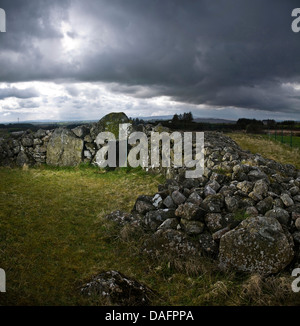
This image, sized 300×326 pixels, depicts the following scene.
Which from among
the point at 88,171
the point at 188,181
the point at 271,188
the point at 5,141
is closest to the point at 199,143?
the point at 188,181

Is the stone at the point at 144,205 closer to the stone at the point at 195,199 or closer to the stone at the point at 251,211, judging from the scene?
the stone at the point at 195,199

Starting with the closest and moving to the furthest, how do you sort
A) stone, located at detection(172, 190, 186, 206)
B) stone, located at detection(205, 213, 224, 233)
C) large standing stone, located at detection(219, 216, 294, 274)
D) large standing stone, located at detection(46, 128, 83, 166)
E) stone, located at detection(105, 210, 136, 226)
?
1. large standing stone, located at detection(219, 216, 294, 274)
2. stone, located at detection(205, 213, 224, 233)
3. stone, located at detection(172, 190, 186, 206)
4. stone, located at detection(105, 210, 136, 226)
5. large standing stone, located at detection(46, 128, 83, 166)

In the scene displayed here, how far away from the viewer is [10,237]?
6.79 meters

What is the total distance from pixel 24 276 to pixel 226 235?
4555 mm

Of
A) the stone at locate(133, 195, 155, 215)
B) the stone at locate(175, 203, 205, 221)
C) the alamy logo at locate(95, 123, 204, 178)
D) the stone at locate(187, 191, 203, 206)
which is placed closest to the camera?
the stone at locate(175, 203, 205, 221)

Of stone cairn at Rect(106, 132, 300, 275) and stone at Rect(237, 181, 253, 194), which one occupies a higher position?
stone at Rect(237, 181, 253, 194)

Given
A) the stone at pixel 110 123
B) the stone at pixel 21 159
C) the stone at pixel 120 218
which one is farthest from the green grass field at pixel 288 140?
the stone at pixel 21 159

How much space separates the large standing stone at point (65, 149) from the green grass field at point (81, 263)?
5.50 metres

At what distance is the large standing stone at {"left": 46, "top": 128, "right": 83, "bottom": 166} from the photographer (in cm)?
1617

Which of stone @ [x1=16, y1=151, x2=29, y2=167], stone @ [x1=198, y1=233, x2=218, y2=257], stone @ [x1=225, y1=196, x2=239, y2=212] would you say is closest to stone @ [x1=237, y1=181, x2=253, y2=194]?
stone @ [x1=225, y1=196, x2=239, y2=212]

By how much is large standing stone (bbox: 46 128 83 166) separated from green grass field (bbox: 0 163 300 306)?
550 cm

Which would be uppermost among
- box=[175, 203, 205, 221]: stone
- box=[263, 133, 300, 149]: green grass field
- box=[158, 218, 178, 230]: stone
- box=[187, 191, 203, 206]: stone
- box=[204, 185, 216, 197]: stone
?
box=[263, 133, 300, 149]: green grass field

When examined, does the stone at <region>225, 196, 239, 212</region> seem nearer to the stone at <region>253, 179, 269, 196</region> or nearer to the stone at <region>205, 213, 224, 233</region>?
the stone at <region>205, 213, 224, 233</region>

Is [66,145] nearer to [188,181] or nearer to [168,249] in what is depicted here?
[188,181]
